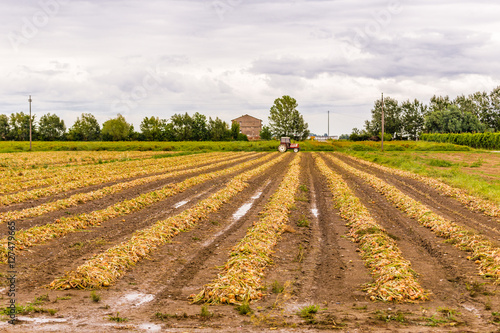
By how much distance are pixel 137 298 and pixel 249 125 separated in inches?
6313

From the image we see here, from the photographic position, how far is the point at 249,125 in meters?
167

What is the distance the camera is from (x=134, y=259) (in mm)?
9641

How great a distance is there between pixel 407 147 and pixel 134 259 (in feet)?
235

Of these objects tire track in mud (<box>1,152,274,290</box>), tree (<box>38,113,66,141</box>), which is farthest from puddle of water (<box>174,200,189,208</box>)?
tree (<box>38,113,66,141</box>)

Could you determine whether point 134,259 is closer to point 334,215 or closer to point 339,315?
point 339,315

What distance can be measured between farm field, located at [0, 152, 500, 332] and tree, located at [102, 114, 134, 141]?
8555 centimetres

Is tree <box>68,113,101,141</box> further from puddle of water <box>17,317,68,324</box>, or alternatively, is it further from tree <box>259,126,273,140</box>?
puddle of water <box>17,317,68,324</box>

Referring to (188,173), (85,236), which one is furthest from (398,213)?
(188,173)

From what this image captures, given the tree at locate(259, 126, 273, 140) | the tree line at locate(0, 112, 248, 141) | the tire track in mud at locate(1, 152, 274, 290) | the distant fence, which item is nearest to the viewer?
the tire track in mud at locate(1, 152, 274, 290)

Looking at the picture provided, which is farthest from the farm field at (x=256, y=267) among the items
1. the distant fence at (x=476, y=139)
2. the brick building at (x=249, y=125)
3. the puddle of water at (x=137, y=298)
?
the brick building at (x=249, y=125)

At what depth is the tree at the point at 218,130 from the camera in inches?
3971

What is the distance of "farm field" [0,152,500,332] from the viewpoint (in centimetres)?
667

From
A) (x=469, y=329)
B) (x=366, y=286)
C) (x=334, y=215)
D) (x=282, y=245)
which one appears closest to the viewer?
(x=469, y=329)

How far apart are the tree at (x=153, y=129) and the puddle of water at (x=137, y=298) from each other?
9310 cm
